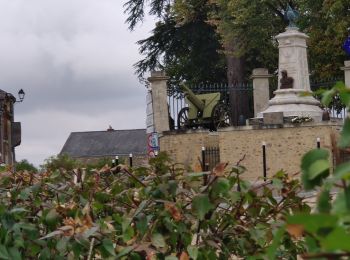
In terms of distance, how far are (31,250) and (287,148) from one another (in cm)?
2087

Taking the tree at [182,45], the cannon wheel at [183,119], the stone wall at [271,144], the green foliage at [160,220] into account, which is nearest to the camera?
the green foliage at [160,220]

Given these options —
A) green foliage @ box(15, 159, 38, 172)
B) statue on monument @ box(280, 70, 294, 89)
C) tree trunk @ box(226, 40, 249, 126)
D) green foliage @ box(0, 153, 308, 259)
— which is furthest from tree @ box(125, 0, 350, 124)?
green foliage @ box(0, 153, 308, 259)

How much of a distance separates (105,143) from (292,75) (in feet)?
123

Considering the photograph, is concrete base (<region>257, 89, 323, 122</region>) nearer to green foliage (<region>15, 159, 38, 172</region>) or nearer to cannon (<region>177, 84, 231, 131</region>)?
cannon (<region>177, 84, 231, 131</region>)

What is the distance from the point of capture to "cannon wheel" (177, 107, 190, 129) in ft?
95.0

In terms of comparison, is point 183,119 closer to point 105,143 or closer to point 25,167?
point 25,167

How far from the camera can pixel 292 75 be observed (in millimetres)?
26125

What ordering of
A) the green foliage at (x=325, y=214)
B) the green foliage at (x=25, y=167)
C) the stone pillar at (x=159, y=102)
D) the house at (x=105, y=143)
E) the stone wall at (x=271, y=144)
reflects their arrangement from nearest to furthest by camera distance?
the green foliage at (x=325, y=214)
the green foliage at (x=25, y=167)
the stone wall at (x=271, y=144)
the stone pillar at (x=159, y=102)
the house at (x=105, y=143)

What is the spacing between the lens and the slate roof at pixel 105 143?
197 feet

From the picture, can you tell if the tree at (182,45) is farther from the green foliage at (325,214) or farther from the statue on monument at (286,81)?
the green foliage at (325,214)

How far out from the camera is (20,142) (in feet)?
96.9

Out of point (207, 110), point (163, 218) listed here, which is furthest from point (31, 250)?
point (207, 110)

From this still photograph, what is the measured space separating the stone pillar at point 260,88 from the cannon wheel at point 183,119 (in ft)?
8.59

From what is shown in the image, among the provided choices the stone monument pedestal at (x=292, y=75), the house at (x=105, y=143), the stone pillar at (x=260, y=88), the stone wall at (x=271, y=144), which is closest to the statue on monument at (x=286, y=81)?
the stone monument pedestal at (x=292, y=75)
